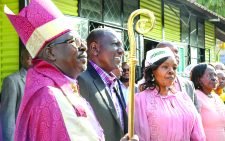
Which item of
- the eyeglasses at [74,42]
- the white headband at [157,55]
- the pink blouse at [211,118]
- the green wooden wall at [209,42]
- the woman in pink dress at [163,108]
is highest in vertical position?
the green wooden wall at [209,42]

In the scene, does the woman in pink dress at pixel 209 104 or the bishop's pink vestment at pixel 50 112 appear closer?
the bishop's pink vestment at pixel 50 112

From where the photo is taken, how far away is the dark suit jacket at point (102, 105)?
142 inches

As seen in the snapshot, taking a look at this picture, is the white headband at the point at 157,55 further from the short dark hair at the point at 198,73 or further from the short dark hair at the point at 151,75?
the short dark hair at the point at 198,73

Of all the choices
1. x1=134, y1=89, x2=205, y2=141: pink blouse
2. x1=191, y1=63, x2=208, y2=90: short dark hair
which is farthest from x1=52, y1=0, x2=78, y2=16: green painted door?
x1=134, y1=89, x2=205, y2=141: pink blouse

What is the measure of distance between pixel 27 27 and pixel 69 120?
64cm

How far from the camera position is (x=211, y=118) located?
5680 millimetres

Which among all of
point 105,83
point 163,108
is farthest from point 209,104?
point 105,83

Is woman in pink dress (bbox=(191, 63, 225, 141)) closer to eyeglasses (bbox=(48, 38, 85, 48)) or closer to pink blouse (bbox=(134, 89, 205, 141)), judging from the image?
pink blouse (bbox=(134, 89, 205, 141))

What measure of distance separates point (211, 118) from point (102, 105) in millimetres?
2411

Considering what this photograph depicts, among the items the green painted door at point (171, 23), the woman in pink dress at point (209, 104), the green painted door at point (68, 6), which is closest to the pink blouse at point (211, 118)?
the woman in pink dress at point (209, 104)

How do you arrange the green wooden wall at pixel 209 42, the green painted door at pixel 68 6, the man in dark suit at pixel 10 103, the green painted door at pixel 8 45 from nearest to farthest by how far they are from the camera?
1. the man in dark suit at pixel 10 103
2. the green painted door at pixel 8 45
3. the green painted door at pixel 68 6
4. the green wooden wall at pixel 209 42

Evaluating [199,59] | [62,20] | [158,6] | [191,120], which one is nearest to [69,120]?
[62,20]

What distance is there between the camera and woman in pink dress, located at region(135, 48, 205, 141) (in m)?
3.99

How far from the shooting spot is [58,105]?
262 cm
